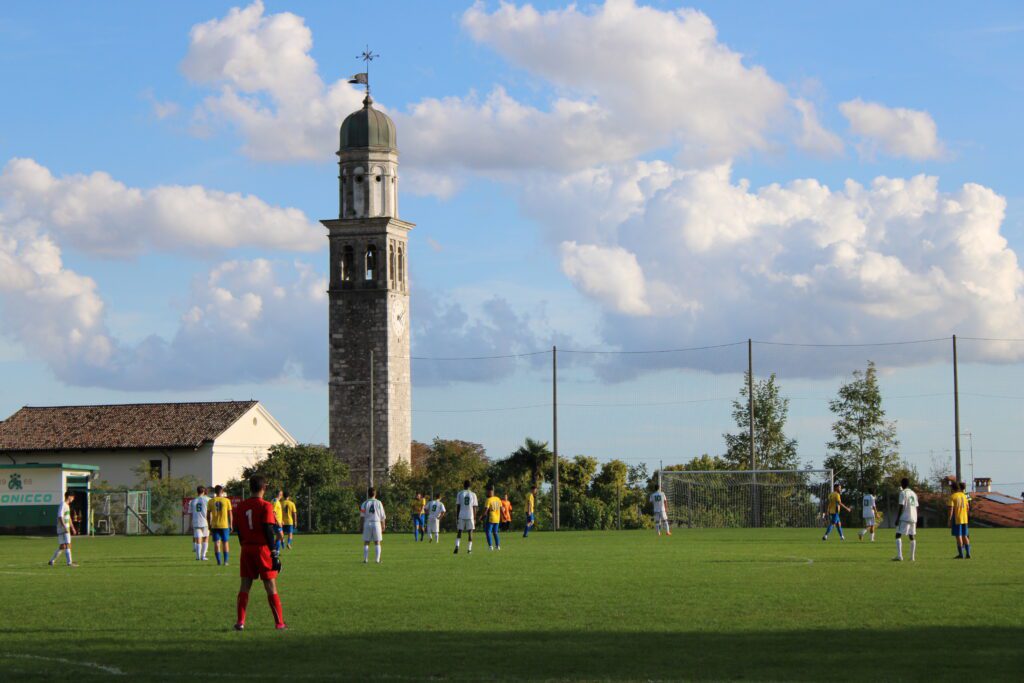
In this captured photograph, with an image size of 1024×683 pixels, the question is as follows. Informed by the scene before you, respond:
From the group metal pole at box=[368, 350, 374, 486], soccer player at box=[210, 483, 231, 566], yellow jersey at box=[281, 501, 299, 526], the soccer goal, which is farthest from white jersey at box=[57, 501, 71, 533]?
metal pole at box=[368, 350, 374, 486]

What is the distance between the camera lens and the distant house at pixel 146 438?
78188 mm

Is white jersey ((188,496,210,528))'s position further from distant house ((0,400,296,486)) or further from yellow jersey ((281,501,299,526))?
distant house ((0,400,296,486))

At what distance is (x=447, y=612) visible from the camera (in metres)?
19.3

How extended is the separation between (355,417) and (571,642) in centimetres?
6827

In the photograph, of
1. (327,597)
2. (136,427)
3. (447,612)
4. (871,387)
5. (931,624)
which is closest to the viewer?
(931,624)

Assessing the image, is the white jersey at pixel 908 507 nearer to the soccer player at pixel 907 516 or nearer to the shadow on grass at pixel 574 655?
the soccer player at pixel 907 516

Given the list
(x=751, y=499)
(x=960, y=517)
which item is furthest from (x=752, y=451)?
Answer: (x=960, y=517)

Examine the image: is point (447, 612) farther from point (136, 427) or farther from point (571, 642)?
point (136, 427)

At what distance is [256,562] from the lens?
1700 cm

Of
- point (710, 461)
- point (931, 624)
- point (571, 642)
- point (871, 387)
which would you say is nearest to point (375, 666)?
point (571, 642)

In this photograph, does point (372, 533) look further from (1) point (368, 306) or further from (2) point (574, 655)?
(1) point (368, 306)

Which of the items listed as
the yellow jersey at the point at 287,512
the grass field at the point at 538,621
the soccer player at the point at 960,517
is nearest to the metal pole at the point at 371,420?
the yellow jersey at the point at 287,512

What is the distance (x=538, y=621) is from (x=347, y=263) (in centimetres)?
6943

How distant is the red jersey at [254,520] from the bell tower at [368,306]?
64.1m
